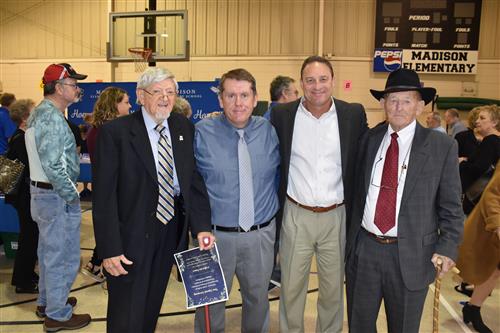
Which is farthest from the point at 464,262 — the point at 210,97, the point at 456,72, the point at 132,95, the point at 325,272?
the point at 456,72

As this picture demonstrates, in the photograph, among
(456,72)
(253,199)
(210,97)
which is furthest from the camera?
(456,72)

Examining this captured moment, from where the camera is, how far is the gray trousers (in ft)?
8.38

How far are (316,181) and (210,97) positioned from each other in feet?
16.4

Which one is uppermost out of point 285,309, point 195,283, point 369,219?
point 369,219

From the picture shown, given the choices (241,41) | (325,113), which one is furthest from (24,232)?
(241,41)

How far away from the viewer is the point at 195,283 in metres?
2.18

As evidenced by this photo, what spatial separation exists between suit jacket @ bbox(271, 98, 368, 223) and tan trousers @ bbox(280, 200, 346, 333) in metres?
0.12

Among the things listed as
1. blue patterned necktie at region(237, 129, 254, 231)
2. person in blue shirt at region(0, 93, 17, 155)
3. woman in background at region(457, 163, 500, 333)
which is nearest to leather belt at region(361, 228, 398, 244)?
blue patterned necktie at region(237, 129, 254, 231)

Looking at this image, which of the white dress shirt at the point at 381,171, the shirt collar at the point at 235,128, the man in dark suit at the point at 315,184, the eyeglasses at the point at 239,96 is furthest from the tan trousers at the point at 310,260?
the eyeglasses at the point at 239,96

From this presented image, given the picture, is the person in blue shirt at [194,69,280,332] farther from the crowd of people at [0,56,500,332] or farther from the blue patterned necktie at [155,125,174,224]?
the blue patterned necktie at [155,125,174,224]

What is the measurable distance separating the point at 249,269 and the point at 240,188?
48 centimetres

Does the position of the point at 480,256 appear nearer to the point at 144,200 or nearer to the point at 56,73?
the point at 144,200

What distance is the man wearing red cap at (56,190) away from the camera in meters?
2.96

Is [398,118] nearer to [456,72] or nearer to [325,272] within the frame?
[325,272]
